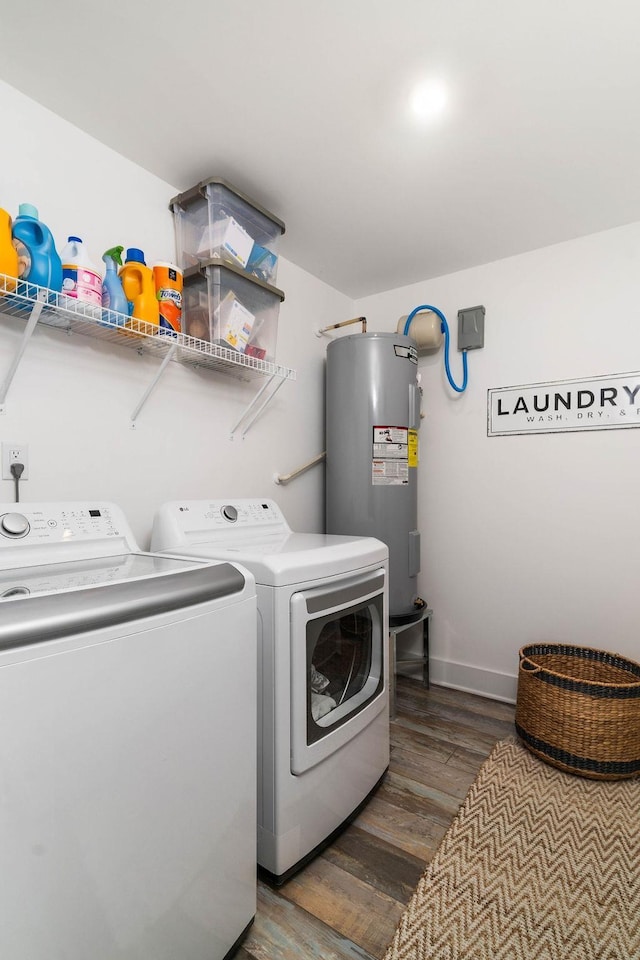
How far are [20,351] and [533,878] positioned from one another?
7.02ft

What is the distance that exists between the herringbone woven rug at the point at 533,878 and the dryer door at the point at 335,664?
46 cm

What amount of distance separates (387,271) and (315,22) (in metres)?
1.49

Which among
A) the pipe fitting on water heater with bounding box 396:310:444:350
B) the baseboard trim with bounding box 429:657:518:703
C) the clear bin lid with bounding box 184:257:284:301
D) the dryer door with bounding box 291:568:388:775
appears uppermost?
the pipe fitting on water heater with bounding box 396:310:444:350

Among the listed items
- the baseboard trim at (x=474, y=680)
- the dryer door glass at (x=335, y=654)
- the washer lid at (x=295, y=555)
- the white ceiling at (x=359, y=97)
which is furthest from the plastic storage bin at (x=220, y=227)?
the baseboard trim at (x=474, y=680)

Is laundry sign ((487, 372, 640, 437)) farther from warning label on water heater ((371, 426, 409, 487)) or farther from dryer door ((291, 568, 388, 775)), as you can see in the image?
dryer door ((291, 568, 388, 775))

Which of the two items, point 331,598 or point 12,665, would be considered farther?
point 331,598

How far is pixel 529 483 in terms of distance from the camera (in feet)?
8.07

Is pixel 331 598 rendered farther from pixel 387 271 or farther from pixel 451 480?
pixel 387 271

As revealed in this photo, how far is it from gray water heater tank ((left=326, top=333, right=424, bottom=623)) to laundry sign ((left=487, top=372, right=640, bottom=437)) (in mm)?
516

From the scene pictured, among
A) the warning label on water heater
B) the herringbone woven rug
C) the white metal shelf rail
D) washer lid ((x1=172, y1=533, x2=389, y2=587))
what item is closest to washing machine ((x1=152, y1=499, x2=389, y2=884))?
washer lid ((x1=172, y1=533, x2=389, y2=587))

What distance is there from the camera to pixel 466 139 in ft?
5.48

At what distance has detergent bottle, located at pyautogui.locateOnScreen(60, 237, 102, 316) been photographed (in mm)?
1350

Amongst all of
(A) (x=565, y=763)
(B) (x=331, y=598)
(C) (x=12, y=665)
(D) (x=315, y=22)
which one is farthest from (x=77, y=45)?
(A) (x=565, y=763)

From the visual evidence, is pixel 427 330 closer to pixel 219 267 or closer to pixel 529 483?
pixel 529 483
